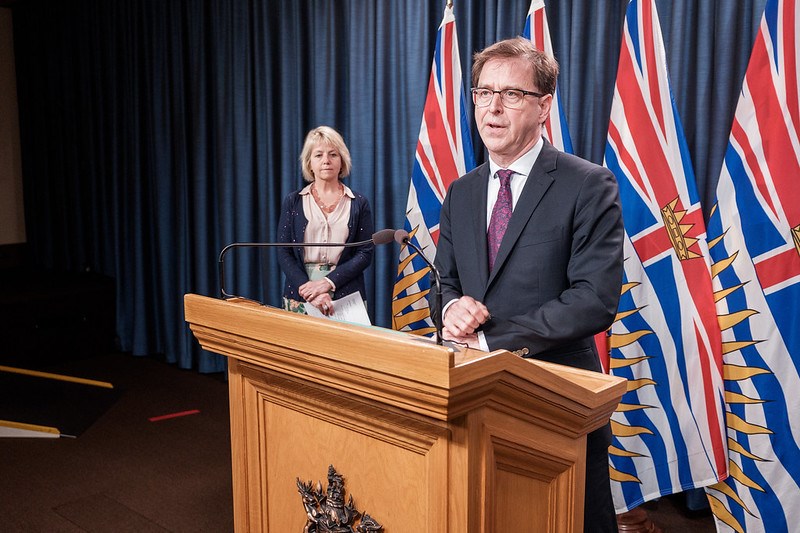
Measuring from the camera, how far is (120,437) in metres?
3.91

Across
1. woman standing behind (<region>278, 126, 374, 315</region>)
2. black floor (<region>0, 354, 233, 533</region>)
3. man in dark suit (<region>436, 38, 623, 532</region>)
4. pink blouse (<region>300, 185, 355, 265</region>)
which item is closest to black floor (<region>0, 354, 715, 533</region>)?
black floor (<region>0, 354, 233, 533</region>)

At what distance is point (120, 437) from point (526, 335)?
299cm

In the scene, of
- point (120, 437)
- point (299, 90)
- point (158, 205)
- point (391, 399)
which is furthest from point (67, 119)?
point (391, 399)

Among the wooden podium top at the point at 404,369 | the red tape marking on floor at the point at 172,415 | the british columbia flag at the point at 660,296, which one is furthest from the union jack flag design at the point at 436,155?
the wooden podium top at the point at 404,369

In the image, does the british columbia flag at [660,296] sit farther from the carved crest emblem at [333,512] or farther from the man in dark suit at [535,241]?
the carved crest emblem at [333,512]

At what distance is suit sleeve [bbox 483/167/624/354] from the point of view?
156 cm

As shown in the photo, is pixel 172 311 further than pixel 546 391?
Yes

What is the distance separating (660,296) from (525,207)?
132 centimetres

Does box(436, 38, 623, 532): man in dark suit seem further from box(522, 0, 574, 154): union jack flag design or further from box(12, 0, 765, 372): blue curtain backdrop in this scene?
box(12, 0, 765, 372): blue curtain backdrop

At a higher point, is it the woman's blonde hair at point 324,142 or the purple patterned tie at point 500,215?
the woman's blonde hair at point 324,142

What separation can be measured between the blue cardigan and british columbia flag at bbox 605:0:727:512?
1.21 m

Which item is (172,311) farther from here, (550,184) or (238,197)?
(550,184)

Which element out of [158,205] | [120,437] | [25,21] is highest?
[25,21]

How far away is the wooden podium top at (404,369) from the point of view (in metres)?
0.98
